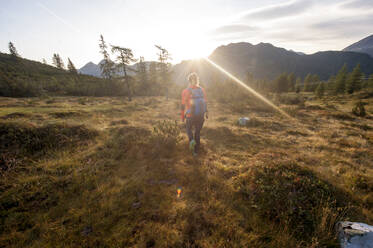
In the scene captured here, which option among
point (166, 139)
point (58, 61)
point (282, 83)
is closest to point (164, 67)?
point (166, 139)

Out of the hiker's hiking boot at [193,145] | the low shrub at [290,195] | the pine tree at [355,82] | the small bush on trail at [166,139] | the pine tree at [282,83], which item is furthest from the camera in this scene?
the pine tree at [282,83]

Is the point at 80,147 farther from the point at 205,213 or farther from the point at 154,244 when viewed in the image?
the point at 205,213

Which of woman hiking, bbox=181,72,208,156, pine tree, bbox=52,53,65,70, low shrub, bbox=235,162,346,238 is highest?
pine tree, bbox=52,53,65,70

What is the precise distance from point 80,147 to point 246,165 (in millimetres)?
6973

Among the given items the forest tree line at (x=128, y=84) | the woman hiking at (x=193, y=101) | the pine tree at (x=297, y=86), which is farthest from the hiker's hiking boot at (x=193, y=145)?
the pine tree at (x=297, y=86)

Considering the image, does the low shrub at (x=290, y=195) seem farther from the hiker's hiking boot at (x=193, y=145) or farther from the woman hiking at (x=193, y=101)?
the woman hiking at (x=193, y=101)

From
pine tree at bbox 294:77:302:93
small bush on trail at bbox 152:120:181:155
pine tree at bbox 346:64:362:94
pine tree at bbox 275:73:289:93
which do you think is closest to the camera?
small bush on trail at bbox 152:120:181:155

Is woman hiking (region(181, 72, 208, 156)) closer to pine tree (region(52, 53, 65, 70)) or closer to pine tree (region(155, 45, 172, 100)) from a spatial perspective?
pine tree (region(155, 45, 172, 100))

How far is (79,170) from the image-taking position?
4.45 meters

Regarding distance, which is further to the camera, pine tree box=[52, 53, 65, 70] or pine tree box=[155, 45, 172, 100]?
pine tree box=[52, 53, 65, 70]

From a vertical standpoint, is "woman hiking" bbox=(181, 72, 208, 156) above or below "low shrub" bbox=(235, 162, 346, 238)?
above

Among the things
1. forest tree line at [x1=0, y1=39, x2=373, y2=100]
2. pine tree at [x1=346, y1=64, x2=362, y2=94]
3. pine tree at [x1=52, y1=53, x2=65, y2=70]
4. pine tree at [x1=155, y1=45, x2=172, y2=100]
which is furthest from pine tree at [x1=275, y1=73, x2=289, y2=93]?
pine tree at [x1=52, y1=53, x2=65, y2=70]

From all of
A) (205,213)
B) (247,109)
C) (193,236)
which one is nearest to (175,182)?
(205,213)

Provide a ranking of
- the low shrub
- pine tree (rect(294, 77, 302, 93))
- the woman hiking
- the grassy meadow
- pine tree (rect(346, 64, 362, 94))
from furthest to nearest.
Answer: pine tree (rect(294, 77, 302, 93)) < pine tree (rect(346, 64, 362, 94)) < the woman hiking < the low shrub < the grassy meadow
